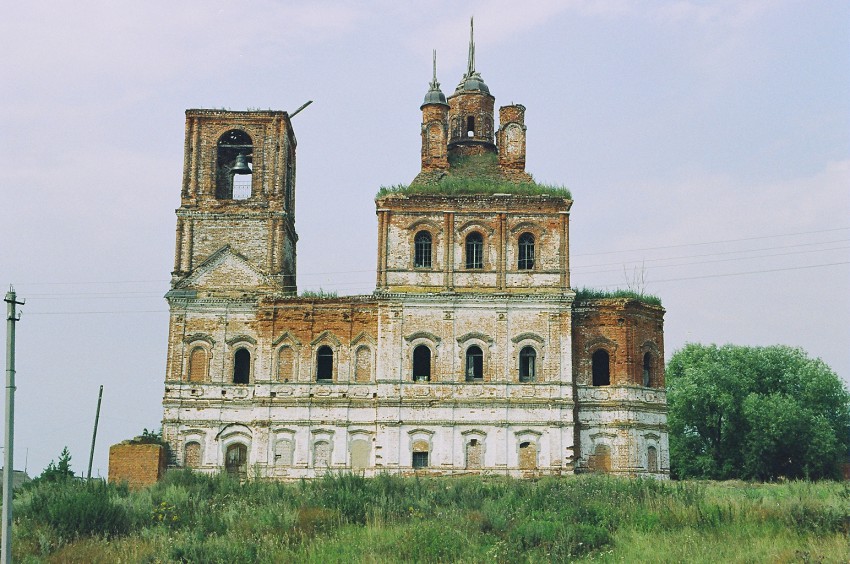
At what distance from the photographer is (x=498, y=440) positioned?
33219 mm

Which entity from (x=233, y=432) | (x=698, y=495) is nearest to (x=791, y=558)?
(x=698, y=495)

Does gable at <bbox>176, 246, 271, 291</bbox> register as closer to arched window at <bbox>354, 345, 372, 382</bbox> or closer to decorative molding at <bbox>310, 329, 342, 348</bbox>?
decorative molding at <bbox>310, 329, 342, 348</bbox>

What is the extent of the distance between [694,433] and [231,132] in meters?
25.9

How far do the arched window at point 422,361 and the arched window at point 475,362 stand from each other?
4.44ft

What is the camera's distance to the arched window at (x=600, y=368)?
34688 mm

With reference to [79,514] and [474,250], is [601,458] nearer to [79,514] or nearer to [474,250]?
[474,250]

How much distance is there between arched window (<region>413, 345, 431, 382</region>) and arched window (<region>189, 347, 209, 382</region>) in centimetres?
741

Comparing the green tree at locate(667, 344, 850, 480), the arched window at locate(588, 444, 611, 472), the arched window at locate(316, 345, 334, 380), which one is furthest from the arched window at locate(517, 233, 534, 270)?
the green tree at locate(667, 344, 850, 480)

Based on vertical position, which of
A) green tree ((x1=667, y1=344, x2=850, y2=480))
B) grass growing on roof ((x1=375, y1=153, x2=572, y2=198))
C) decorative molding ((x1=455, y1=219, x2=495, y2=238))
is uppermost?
grass growing on roof ((x1=375, y1=153, x2=572, y2=198))

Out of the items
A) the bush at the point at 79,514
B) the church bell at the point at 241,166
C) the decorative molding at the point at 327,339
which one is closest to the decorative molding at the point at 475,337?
the decorative molding at the point at 327,339

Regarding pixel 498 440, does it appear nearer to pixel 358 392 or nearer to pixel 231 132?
pixel 358 392

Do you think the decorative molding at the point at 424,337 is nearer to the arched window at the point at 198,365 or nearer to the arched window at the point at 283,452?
the arched window at the point at 283,452

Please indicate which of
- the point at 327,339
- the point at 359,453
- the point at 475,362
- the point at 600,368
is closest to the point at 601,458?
the point at 600,368

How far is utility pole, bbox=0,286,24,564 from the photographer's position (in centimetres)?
1630
